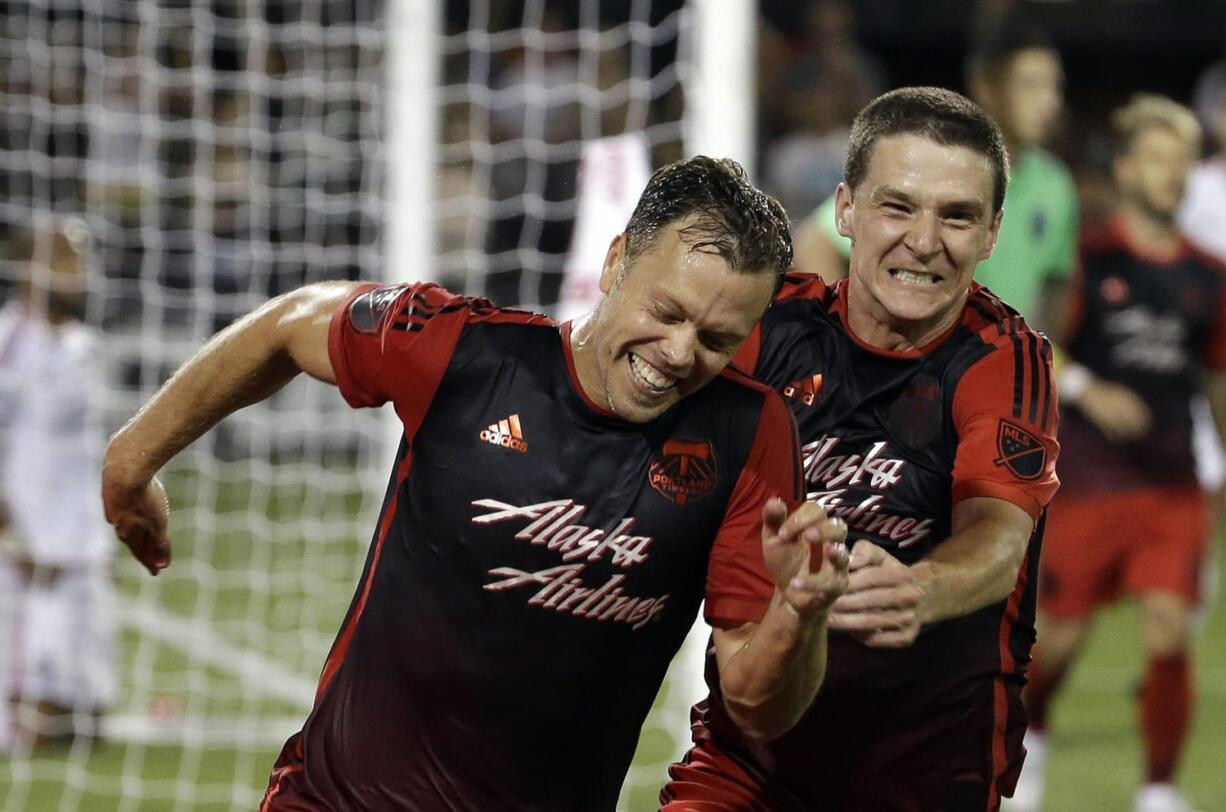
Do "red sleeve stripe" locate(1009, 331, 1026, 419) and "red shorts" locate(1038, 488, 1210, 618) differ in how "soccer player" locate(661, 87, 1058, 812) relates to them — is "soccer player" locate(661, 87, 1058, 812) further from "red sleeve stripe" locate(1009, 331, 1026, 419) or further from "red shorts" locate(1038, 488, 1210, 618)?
"red shorts" locate(1038, 488, 1210, 618)

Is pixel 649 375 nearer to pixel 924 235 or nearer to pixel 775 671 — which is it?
pixel 775 671

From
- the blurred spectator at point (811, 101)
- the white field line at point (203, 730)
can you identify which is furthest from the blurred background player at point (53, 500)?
the blurred spectator at point (811, 101)

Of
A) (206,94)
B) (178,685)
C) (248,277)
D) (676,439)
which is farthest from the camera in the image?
(248,277)

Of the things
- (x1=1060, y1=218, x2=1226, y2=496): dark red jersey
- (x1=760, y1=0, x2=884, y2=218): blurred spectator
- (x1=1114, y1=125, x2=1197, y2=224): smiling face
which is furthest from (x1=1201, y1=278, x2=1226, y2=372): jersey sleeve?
(x1=760, y1=0, x2=884, y2=218): blurred spectator

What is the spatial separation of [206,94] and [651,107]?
2093mm

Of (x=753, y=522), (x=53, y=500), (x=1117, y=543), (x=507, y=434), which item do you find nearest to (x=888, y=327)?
(x=753, y=522)

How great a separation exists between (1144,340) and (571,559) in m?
4.48

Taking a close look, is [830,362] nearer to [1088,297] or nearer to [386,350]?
[386,350]

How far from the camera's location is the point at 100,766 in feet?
24.2

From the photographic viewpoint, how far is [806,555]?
8.70 feet

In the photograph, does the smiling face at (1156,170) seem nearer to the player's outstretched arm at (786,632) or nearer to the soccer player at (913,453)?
the soccer player at (913,453)

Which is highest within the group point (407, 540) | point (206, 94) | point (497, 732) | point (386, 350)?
point (206, 94)

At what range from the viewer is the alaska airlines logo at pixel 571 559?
3107 mm

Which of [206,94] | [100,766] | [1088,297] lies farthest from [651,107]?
[100,766]
